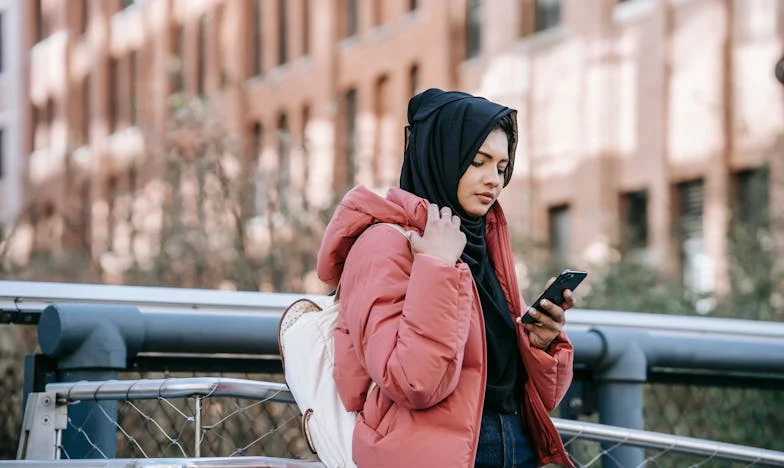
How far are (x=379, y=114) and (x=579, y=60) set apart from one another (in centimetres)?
684

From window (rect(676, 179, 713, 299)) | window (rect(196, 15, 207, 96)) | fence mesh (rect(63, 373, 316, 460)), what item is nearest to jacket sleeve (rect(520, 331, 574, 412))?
fence mesh (rect(63, 373, 316, 460))

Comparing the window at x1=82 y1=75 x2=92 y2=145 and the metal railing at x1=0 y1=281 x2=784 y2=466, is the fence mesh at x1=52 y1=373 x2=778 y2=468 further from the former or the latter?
the window at x1=82 y1=75 x2=92 y2=145

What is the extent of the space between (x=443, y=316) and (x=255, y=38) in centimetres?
3285

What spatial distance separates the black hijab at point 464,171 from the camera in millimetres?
3814

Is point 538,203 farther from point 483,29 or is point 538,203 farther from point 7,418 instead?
point 7,418

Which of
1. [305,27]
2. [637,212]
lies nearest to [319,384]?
[637,212]

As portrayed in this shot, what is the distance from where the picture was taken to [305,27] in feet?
110

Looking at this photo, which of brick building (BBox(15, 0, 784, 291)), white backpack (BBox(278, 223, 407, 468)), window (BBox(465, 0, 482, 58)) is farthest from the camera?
window (BBox(465, 0, 482, 58))

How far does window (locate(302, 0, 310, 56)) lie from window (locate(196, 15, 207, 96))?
4.84 metres

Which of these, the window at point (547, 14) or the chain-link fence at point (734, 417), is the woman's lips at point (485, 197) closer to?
the chain-link fence at point (734, 417)

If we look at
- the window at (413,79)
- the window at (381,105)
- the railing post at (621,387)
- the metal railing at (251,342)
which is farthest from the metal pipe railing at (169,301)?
the window at (381,105)

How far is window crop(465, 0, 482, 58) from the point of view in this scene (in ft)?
91.2

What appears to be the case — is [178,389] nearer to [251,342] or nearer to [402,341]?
[402,341]

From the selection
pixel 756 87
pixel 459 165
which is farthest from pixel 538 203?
pixel 459 165
